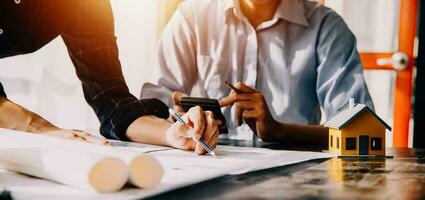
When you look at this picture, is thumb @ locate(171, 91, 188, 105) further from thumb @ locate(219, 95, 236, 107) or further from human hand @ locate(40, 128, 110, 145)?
human hand @ locate(40, 128, 110, 145)

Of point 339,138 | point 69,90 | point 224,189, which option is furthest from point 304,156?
→ point 69,90

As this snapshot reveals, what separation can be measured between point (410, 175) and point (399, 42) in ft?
3.52

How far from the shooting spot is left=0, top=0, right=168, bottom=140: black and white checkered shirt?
1.56 meters

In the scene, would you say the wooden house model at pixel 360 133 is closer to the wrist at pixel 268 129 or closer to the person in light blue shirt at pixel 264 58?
the wrist at pixel 268 129

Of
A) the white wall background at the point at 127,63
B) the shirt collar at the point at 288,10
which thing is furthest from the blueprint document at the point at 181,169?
the shirt collar at the point at 288,10

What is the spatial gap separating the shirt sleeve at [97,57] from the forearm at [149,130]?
0.68 feet

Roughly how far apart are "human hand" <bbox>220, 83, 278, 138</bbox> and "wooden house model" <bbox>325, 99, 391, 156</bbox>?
410mm

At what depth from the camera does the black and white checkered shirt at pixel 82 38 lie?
1.56 meters

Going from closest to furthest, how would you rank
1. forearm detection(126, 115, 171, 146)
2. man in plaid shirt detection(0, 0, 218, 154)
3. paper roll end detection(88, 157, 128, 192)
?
paper roll end detection(88, 157, 128, 192)
forearm detection(126, 115, 171, 146)
man in plaid shirt detection(0, 0, 218, 154)

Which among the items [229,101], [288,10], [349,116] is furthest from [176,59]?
[349,116]

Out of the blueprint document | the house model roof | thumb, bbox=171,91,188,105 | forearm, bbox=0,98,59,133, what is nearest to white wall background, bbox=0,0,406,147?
→ thumb, bbox=171,91,188,105

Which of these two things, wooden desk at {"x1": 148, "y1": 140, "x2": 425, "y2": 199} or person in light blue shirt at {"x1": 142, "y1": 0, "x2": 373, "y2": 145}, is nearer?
wooden desk at {"x1": 148, "y1": 140, "x2": 425, "y2": 199}

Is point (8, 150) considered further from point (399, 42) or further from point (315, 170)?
point (399, 42)

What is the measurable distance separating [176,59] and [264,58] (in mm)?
283
